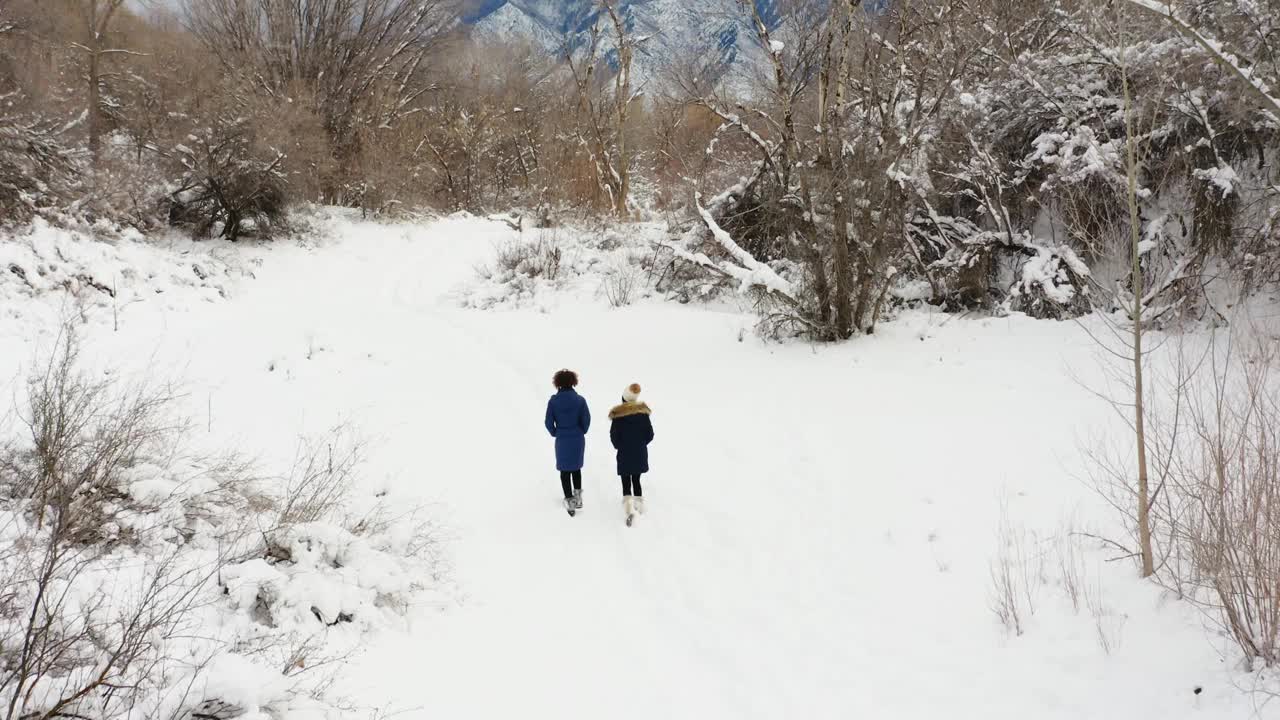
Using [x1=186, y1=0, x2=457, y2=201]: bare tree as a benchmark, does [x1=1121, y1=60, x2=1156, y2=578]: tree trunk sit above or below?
below

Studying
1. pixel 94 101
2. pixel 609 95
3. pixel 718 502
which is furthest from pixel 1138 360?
pixel 609 95

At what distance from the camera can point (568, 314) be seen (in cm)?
1340

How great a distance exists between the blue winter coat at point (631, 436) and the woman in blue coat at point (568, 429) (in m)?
0.28

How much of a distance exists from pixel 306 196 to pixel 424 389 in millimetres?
12201

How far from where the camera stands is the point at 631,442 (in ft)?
19.9

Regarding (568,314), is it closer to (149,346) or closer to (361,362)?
(361,362)

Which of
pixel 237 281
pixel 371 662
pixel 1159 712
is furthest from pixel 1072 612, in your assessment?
pixel 237 281

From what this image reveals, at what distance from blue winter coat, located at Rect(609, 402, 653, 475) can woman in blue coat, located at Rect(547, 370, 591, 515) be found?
0.28 metres

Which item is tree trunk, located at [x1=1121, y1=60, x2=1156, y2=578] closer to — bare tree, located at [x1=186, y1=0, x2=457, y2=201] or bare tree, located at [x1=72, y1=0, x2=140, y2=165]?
bare tree, located at [x1=72, y1=0, x2=140, y2=165]

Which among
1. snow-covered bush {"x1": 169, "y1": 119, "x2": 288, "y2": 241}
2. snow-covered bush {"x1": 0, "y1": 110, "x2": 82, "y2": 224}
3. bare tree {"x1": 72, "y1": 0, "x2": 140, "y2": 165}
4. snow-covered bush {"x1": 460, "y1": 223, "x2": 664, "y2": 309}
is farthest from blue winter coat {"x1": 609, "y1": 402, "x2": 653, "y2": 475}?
bare tree {"x1": 72, "y1": 0, "x2": 140, "y2": 165}

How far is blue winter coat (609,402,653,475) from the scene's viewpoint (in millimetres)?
6047

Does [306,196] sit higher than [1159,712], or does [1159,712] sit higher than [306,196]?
[306,196]

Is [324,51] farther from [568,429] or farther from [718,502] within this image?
[718,502]

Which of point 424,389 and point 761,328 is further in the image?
point 761,328
